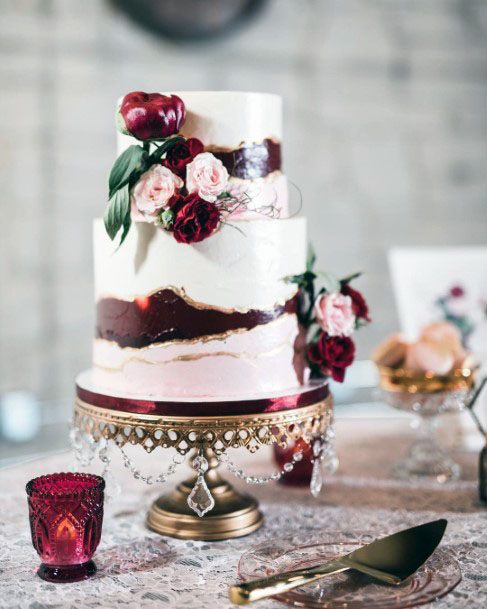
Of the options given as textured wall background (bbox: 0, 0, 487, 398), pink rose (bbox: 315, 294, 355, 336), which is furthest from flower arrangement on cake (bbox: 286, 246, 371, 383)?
textured wall background (bbox: 0, 0, 487, 398)

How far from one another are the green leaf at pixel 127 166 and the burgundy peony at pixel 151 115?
25mm

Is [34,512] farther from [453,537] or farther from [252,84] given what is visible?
[252,84]

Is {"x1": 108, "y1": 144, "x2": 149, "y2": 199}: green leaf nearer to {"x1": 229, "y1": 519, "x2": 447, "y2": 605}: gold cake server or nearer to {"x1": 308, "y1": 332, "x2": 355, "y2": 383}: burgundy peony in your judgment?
{"x1": 308, "y1": 332, "x2": 355, "y2": 383}: burgundy peony

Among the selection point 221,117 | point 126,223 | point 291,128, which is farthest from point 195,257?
point 291,128

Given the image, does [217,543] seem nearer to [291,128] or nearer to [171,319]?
[171,319]

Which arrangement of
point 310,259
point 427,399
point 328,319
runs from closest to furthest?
point 328,319
point 310,259
point 427,399

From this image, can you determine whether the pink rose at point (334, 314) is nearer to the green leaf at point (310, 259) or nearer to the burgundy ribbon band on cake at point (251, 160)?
the green leaf at point (310, 259)

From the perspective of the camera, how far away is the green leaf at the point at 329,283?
137cm

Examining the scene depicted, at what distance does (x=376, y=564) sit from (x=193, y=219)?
508 mm

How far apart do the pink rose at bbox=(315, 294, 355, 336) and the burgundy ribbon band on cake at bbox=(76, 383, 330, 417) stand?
123 mm

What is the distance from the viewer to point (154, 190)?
125 centimetres

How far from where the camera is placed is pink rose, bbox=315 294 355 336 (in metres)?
1.36

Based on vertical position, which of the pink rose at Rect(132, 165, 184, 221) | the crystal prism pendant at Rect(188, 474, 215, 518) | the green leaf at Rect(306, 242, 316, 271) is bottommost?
the crystal prism pendant at Rect(188, 474, 215, 518)

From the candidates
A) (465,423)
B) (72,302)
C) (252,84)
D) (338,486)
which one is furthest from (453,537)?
(252,84)
